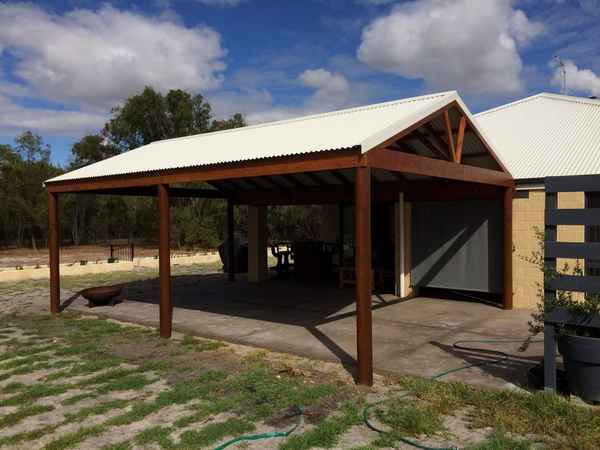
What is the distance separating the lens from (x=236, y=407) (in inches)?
183

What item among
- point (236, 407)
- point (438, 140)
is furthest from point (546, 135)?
point (236, 407)

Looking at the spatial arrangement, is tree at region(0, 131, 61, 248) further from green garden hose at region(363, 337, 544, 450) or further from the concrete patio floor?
green garden hose at region(363, 337, 544, 450)

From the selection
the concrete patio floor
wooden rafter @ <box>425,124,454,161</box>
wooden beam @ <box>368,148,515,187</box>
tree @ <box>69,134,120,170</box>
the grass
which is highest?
tree @ <box>69,134,120,170</box>

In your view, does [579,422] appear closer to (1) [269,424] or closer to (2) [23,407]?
(1) [269,424]

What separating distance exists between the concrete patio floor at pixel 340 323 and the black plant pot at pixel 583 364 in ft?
2.22

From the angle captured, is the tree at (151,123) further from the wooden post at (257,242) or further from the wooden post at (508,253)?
the wooden post at (508,253)

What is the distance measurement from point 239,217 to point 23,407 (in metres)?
23.5

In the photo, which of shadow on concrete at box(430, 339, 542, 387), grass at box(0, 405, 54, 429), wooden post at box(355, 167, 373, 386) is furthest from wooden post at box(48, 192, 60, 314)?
shadow on concrete at box(430, 339, 542, 387)

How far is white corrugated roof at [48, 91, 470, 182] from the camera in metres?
6.04

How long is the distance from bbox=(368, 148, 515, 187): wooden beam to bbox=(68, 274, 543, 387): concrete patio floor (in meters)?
2.27

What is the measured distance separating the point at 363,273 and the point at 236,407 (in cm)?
185

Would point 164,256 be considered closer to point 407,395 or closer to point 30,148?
point 407,395

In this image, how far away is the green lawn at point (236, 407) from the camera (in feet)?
12.9

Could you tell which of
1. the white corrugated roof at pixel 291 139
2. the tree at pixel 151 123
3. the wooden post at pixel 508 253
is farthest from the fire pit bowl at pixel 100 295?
the tree at pixel 151 123
